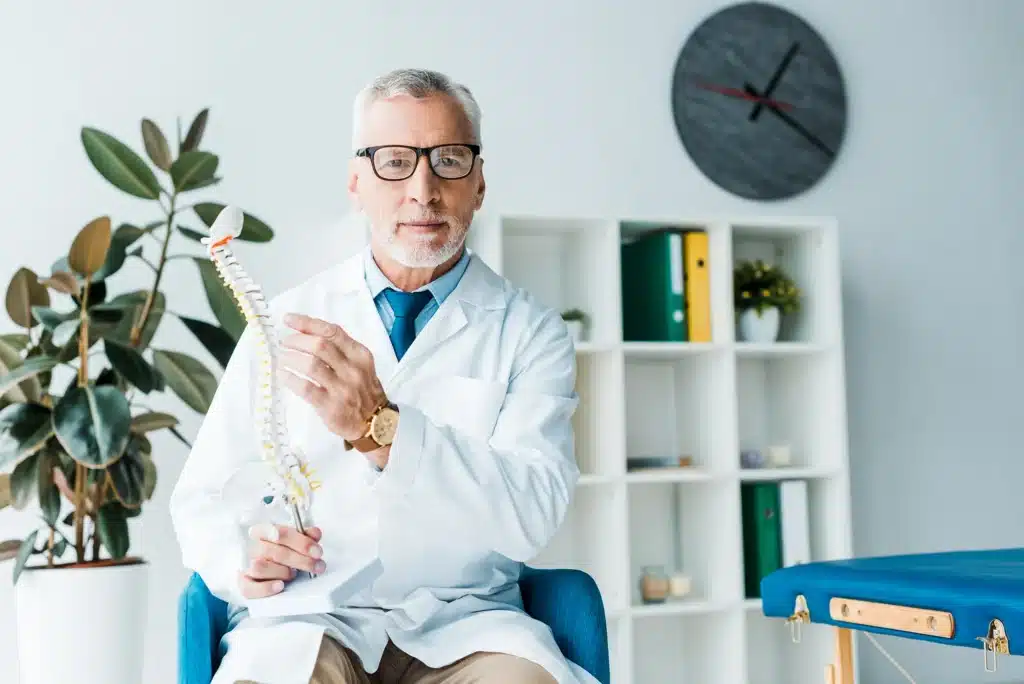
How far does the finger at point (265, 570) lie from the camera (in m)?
1.37

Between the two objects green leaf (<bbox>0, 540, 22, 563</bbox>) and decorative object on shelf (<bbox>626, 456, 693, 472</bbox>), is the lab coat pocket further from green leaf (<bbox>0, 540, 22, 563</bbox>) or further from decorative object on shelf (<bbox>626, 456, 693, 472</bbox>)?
decorative object on shelf (<bbox>626, 456, 693, 472</bbox>)

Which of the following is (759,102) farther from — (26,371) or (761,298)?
(26,371)

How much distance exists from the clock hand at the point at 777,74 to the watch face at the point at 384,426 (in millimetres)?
2522

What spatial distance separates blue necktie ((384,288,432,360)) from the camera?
1746 millimetres

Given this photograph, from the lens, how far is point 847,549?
122 inches

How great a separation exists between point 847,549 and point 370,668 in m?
2.00

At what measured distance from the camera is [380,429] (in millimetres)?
1354

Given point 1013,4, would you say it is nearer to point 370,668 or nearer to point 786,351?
point 786,351

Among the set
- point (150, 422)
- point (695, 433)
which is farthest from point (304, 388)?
point (695, 433)

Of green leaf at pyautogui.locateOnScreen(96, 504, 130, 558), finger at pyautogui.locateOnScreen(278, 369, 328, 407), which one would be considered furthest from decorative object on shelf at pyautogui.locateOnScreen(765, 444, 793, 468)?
finger at pyautogui.locateOnScreen(278, 369, 328, 407)

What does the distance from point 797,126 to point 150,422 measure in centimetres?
230

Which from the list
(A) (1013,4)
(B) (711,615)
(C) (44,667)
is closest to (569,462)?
(C) (44,667)

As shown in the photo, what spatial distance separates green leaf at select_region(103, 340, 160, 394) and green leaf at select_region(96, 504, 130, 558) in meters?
0.33

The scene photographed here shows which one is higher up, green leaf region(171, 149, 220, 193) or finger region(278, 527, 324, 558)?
green leaf region(171, 149, 220, 193)
